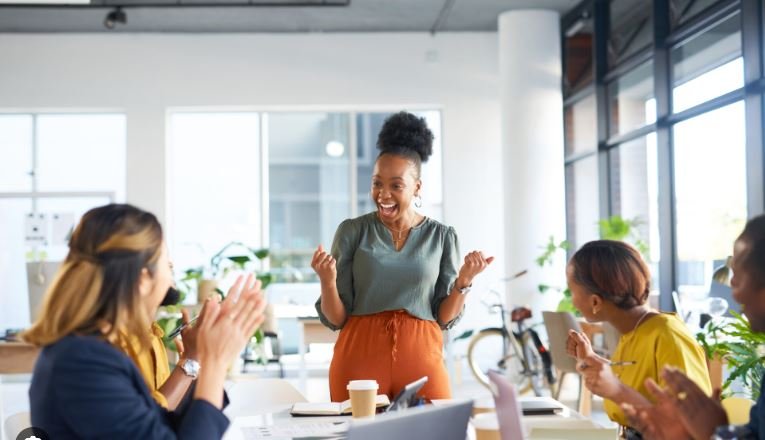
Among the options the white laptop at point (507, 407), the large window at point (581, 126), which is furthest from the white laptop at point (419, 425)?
the large window at point (581, 126)

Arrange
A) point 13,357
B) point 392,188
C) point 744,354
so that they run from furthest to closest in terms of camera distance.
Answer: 1. point 13,357
2. point 744,354
3. point 392,188

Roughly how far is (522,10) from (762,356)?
6173 millimetres

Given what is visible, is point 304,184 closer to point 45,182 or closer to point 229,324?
point 45,182

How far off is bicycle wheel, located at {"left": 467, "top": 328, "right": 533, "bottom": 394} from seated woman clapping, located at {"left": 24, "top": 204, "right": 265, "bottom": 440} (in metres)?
4.32

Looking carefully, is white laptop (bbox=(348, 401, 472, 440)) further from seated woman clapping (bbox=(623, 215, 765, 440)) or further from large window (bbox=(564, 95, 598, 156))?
large window (bbox=(564, 95, 598, 156))

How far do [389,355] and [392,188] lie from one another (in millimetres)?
535

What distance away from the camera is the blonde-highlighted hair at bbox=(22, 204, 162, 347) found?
1.55 meters

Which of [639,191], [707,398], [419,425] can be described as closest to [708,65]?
[639,191]

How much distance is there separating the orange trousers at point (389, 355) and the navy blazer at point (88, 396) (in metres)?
1.26

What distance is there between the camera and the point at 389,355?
2.82 meters

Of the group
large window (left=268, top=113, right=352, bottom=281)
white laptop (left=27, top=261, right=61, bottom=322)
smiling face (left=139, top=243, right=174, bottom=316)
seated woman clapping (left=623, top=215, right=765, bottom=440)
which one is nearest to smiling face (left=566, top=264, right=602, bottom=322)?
seated woman clapping (left=623, top=215, right=765, bottom=440)

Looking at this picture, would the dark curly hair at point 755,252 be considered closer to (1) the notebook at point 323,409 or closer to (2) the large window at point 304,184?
(1) the notebook at point 323,409

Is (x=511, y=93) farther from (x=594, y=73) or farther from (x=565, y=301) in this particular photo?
(x=565, y=301)

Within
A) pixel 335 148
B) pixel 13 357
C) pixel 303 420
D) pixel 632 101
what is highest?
pixel 632 101
